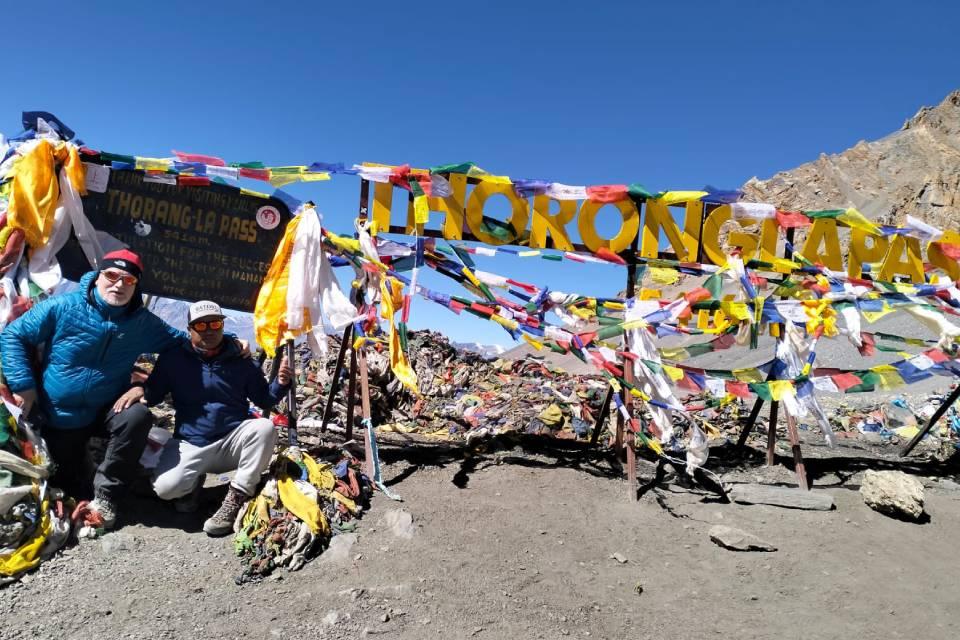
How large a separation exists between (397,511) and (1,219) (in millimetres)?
4018

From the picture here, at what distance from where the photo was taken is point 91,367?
403cm

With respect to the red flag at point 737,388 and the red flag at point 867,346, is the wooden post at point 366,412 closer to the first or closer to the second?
the red flag at point 737,388

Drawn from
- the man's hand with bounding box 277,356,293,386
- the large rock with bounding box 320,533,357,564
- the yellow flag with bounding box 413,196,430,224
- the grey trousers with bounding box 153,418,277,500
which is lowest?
the large rock with bounding box 320,533,357,564

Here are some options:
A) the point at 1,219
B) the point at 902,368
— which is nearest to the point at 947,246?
the point at 902,368

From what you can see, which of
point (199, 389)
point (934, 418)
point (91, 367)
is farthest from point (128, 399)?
point (934, 418)

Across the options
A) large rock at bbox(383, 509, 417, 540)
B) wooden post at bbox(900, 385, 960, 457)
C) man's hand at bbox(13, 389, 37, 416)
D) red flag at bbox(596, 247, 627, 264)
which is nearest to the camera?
man's hand at bbox(13, 389, 37, 416)

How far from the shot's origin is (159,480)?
4227mm

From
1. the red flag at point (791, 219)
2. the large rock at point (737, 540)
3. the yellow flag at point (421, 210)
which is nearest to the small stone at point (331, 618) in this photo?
the large rock at point (737, 540)

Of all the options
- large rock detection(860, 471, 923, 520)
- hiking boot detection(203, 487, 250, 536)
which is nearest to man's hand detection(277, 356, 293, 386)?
hiking boot detection(203, 487, 250, 536)

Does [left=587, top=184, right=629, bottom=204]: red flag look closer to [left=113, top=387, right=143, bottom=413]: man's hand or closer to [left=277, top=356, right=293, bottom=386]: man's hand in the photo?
[left=277, top=356, right=293, bottom=386]: man's hand

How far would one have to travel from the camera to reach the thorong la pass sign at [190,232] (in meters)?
5.35

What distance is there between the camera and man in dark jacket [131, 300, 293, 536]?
14.0ft

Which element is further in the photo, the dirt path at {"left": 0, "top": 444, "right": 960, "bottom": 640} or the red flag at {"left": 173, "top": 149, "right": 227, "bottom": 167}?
the red flag at {"left": 173, "top": 149, "right": 227, "bottom": 167}

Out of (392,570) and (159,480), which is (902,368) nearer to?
(392,570)
